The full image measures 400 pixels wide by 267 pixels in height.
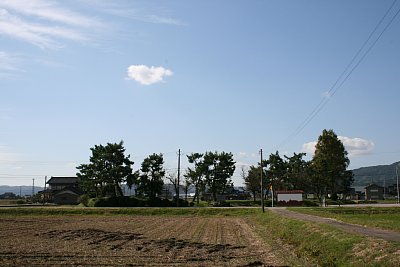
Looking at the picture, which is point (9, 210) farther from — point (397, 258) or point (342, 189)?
point (342, 189)

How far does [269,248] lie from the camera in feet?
68.4

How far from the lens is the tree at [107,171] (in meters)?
77.0

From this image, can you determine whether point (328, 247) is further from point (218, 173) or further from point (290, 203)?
point (218, 173)

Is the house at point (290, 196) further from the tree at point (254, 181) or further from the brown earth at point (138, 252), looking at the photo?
the brown earth at point (138, 252)

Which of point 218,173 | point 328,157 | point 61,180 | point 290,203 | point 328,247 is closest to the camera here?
point 328,247

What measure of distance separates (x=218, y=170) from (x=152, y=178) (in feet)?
56.0

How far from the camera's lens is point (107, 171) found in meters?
77.1

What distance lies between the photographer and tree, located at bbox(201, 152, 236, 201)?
92.9 meters

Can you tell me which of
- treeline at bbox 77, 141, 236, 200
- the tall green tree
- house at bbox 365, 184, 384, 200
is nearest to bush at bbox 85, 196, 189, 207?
treeline at bbox 77, 141, 236, 200

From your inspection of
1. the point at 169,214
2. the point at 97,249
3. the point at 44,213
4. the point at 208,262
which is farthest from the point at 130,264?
the point at 44,213

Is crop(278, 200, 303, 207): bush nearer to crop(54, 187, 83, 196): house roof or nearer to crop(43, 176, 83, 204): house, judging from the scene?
crop(43, 176, 83, 204): house

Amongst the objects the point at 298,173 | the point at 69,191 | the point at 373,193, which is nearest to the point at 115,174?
the point at 69,191

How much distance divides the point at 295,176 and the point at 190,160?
79.7 feet

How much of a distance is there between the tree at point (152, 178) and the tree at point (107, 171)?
305 centimetres
